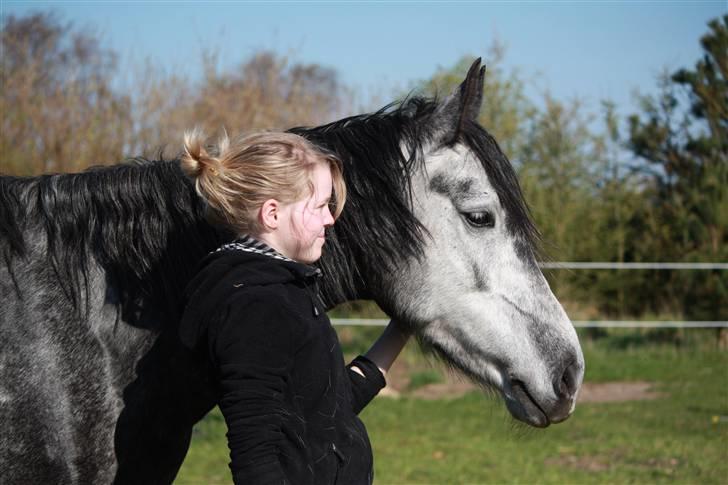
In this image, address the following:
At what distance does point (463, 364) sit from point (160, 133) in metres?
6.89

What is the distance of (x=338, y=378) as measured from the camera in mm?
1884

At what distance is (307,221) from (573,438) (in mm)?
6097

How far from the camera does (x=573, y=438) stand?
7.33 m

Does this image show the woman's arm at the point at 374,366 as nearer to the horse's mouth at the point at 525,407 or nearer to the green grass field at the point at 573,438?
the horse's mouth at the point at 525,407

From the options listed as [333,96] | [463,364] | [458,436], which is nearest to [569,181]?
[333,96]

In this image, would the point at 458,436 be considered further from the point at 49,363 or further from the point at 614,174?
the point at 614,174

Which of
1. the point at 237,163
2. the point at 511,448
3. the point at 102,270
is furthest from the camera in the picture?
the point at 511,448

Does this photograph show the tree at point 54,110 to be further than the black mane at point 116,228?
Yes

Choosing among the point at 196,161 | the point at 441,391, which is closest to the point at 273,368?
the point at 196,161

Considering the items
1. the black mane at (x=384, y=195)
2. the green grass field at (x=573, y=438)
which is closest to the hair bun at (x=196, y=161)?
the black mane at (x=384, y=195)

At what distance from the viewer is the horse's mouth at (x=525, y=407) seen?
221 centimetres

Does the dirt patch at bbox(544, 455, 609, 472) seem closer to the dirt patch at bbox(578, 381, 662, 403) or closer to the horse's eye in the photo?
the dirt patch at bbox(578, 381, 662, 403)

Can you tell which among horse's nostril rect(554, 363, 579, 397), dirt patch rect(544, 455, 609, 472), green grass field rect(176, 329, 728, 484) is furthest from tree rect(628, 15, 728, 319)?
horse's nostril rect(554, 363, 579, 397)

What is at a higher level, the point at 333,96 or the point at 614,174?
the point at 333,96
